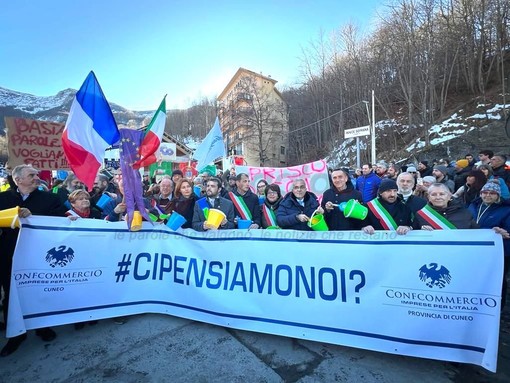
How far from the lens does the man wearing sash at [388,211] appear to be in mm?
3387

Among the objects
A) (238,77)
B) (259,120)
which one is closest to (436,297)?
(259,120)

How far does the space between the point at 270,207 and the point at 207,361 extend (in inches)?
98.1

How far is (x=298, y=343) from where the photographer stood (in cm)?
302

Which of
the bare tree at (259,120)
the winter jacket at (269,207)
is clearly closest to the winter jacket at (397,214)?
the winter jacket at (269,207)

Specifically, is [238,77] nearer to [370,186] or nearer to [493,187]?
[370,186]

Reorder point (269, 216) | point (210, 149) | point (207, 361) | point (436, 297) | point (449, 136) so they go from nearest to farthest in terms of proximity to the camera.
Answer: point (436, 297)
point (207, 361)
point (269, 216)
point (210, 149)
point (449, 136)

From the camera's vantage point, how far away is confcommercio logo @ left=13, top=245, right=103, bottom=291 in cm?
314

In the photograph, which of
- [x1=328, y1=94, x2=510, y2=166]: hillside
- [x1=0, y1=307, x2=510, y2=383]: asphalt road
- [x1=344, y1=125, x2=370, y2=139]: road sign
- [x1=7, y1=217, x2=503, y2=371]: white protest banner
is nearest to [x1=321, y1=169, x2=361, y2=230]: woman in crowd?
[x1=7, y1=217, x2=503, y2=371]: white protest banner

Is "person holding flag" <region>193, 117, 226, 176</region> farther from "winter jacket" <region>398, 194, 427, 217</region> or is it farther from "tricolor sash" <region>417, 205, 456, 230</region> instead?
"tricolor sash" <region>417, 205, 456, 230</region>

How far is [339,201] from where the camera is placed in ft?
13.5

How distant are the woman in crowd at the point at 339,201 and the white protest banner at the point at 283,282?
2.92 ft

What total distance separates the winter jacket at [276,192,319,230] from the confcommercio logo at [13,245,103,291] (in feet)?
8.03

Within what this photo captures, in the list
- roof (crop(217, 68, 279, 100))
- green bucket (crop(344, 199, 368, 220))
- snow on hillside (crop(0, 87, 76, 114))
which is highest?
snow on hillside (crop(0, 87, 76, 114))

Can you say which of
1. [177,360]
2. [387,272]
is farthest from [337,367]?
[177,360]
